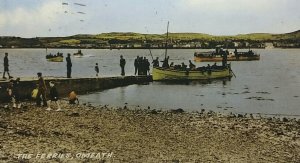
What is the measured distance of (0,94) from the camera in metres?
25.0

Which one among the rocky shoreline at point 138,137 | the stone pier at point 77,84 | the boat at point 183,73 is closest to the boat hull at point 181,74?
the boat at point 183,73

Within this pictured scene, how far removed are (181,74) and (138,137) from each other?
29.6 m

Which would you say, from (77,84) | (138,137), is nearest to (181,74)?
(77,84)

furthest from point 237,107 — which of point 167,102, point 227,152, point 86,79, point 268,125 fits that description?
point 227,152

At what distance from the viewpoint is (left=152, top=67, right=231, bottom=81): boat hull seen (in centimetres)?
4412

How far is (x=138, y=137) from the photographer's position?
17.0m

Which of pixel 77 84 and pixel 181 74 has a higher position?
pixel 181 74

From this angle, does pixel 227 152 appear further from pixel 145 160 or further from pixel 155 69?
pixel 155 69

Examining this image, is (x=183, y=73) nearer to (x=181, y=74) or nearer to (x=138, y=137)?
(x=181, y=74)

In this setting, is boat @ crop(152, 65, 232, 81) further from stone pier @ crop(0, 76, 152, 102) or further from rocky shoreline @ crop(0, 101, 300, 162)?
rocky shoreline @ crop(0, 101, 300, 162)

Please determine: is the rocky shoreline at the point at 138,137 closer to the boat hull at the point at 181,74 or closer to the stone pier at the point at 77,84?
the stone pier at the point at 77,84

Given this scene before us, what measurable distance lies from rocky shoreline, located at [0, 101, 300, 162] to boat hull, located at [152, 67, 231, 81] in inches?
825

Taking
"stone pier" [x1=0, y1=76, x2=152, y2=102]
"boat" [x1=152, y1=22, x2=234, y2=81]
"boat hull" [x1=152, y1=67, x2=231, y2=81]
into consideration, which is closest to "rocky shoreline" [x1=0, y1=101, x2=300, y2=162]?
"stone pier" [x1=0, y1=76, x2=152, y2=102]

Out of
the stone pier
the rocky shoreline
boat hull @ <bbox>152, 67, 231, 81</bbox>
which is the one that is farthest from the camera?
boat hull @ <bbox>152, 67, 231, 81</bbox>
